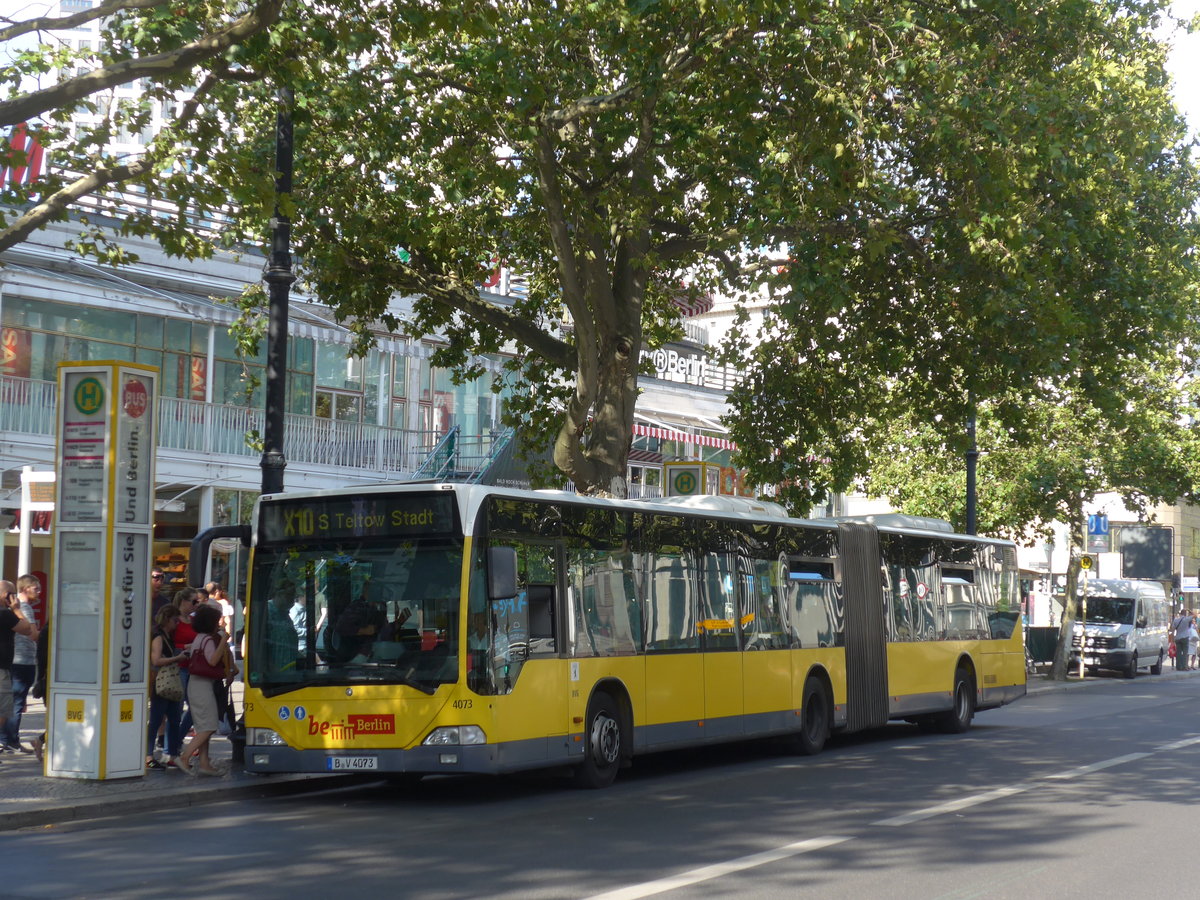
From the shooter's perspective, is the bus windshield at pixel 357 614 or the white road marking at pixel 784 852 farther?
the bus windshield at pixel 357 614

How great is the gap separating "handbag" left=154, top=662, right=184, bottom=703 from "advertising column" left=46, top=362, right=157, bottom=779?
3.61 feet

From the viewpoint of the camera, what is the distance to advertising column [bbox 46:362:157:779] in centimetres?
1426

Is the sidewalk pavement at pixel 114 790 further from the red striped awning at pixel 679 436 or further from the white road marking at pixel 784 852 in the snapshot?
the red striped awning at pixel 679 436

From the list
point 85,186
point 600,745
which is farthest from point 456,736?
point 85,186

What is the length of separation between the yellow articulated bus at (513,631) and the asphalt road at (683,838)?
557 mm

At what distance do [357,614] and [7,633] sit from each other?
13.7 ft

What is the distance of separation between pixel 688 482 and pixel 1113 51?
1059 cm

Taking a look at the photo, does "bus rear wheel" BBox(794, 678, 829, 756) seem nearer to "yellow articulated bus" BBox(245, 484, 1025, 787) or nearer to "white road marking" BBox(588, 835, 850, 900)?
"yellow articulated bus" BBox(245, 484, 1025, 787)

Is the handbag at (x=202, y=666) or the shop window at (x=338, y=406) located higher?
the shop window at (x=338, y=406)

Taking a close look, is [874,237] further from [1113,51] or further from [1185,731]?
[1185,731]

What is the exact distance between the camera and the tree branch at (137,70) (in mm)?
11516

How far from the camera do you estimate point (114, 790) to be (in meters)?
13.7

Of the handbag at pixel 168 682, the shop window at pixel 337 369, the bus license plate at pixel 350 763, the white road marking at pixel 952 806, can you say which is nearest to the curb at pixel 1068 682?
the shop window at pixel 337 369

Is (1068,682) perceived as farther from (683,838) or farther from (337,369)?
(683,838)
